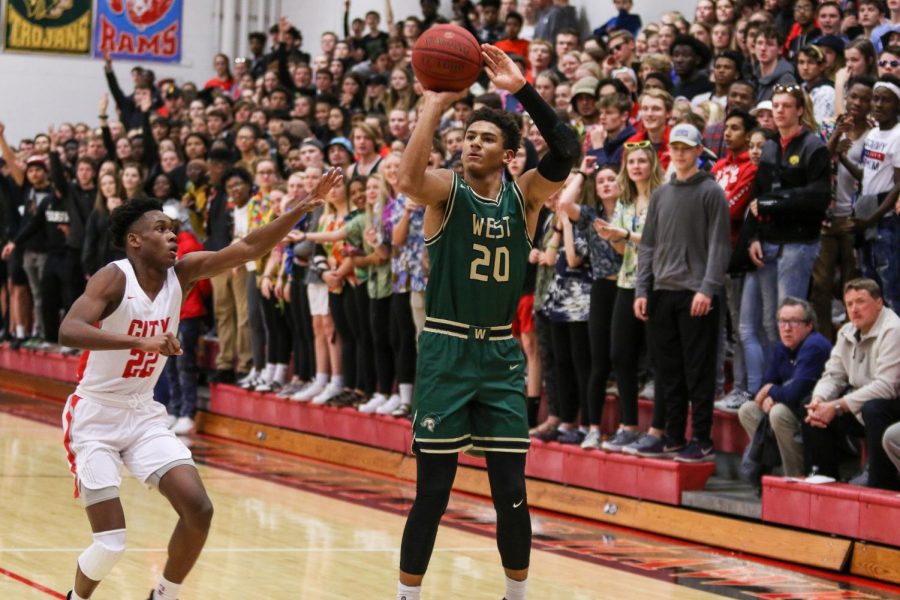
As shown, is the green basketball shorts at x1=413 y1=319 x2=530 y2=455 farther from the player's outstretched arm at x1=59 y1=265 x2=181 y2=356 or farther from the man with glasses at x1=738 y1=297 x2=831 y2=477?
the man with glasses at x1=738 y1=297 x2=831 y2=477

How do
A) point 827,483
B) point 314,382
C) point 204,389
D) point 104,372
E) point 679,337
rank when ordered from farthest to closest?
point 204,389 → point 314,382 → point 679,337 → point 827,483 → point 104,372

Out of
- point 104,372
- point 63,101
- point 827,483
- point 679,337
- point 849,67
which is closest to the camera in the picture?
point 104,372

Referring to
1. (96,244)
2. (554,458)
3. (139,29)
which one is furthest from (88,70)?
(554,458)

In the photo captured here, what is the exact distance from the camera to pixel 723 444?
29.3ft

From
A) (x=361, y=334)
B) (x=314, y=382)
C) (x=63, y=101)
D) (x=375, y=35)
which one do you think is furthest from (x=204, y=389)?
(x=63, y=101)

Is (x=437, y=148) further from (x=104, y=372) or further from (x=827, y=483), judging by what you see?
(x=104, y=372)

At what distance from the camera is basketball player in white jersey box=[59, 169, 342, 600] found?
5336 millimetres

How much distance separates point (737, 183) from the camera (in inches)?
347

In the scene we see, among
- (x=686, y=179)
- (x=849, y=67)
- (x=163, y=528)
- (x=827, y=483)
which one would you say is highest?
(x=849, y=67)

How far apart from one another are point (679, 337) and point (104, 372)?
13.3ft

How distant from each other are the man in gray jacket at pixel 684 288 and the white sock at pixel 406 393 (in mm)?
2516

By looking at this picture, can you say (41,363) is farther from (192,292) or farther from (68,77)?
(68,77)

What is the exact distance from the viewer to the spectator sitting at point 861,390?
24.4ft

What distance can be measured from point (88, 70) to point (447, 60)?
1849cm
